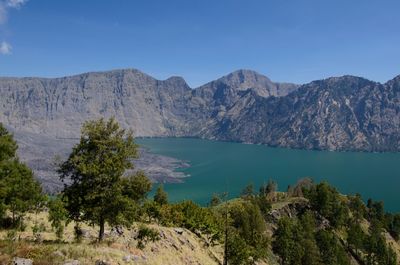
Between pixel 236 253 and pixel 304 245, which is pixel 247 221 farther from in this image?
pixel 236 253

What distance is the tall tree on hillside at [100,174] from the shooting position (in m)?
38.2

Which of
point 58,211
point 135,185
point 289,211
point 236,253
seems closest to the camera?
point 58,211

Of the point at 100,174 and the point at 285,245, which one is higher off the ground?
the point at 100,174

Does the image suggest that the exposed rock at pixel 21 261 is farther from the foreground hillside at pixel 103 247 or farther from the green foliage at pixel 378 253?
the green foliage at pixel 378 253

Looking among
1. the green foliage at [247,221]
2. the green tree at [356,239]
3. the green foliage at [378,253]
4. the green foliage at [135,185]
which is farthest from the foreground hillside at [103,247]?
the green foliage at [378,253]

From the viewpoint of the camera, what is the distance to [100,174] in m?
37.9

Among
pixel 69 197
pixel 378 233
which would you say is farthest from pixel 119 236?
pixel 378 233

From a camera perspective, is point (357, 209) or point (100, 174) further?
point (357, 209)

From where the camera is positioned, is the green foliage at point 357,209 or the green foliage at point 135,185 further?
the green foliage at point 357,209

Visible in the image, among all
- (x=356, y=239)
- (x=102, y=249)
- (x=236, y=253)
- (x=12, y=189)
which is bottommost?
(x=356, y=239)

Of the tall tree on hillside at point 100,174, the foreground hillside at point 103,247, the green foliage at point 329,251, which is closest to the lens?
the foreground hillside at point 103,247

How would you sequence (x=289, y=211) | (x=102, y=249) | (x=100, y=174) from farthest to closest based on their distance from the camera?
(x=289, y=211)
(x=100, y=174)
(x=102, y=249)

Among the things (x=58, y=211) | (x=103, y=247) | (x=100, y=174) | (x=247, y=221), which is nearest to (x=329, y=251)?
(x=247, y=221)

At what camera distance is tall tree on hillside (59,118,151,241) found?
38188 mm
